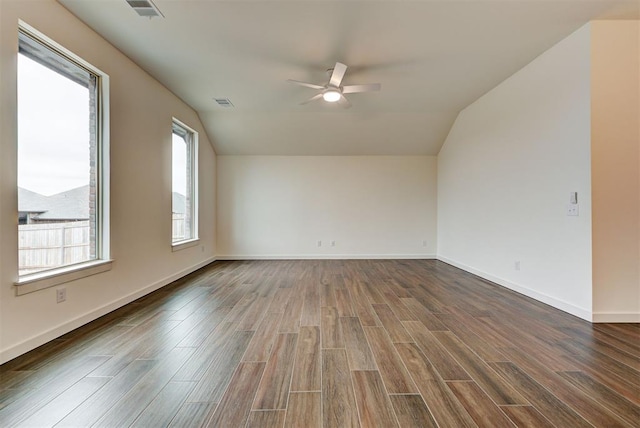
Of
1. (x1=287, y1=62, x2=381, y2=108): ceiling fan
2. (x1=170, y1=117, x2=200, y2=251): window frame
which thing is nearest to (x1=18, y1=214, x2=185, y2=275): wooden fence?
(x1=170, y1=117, x2=200, y2=251): window frame

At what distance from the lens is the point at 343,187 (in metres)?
6.25

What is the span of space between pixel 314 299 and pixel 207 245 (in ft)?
10.3

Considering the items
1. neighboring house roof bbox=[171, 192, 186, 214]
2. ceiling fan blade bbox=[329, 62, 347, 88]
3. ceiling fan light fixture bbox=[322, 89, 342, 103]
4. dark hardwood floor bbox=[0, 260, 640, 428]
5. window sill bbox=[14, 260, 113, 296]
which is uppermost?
ceiling fan blade bbox=[329, 62, 347, 88]

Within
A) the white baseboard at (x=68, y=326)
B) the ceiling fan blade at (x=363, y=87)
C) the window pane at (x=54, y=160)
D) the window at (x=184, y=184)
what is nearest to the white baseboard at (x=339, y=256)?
the window at (x=184, y=184)

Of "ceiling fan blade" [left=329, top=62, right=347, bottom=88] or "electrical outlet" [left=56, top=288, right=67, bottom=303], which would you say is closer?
"electrical outlet" [left=56, top=288, right=67, bottom=303]

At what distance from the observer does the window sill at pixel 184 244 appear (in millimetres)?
4246

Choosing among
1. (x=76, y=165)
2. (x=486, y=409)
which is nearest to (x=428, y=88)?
(x=486, y=409)

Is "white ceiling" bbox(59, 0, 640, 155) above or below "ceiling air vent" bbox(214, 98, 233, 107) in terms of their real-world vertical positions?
below

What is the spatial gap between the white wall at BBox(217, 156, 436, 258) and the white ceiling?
4.90 ft

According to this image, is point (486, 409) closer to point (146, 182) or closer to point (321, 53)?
point (321, 53)

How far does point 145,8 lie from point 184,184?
9.35ft

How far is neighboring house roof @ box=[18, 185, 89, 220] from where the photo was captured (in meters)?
2.18

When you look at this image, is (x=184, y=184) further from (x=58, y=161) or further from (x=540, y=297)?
(x=540, y=297)

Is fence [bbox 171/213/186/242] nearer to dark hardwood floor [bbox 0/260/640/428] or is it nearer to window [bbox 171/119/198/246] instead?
window [bbox 171/119/198/246]
